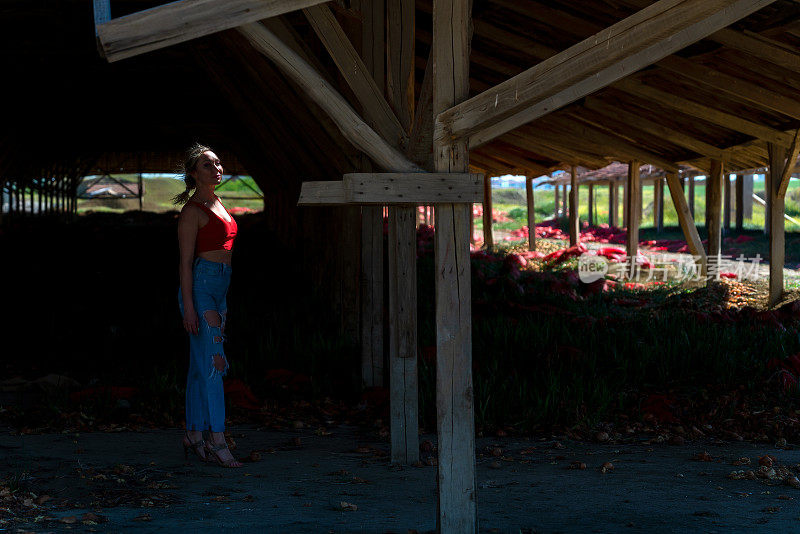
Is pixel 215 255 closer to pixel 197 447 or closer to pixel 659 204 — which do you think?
pixel 197 447

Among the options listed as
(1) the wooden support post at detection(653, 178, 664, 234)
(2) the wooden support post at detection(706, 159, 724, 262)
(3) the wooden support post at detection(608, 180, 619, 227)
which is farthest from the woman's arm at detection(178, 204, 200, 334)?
(3) the wooden support post at detection(608, 180, 619, 227)

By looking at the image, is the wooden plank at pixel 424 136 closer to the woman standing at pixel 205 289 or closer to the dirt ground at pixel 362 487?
the woman standing at pixel 205 289

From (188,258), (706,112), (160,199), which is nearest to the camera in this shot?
(188,258)

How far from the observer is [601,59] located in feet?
9.62

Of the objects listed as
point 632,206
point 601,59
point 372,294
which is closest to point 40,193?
point 632,206

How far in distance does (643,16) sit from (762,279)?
10247 millimetres

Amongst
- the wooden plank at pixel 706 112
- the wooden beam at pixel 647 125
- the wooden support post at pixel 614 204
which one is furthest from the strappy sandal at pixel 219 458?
the wooden support post at pixel 614 204

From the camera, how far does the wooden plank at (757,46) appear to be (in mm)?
6367

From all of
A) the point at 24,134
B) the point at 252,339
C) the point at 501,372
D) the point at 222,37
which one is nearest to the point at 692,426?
the point at 501,372

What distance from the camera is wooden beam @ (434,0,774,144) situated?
289 cm

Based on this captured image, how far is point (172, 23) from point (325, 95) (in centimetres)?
65

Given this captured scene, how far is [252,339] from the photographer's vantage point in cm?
713

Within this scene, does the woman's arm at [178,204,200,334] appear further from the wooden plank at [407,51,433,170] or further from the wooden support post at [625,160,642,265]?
Answer: the wooden support post at [625,160,642,265]

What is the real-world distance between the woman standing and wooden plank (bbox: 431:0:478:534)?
1.36 metres
